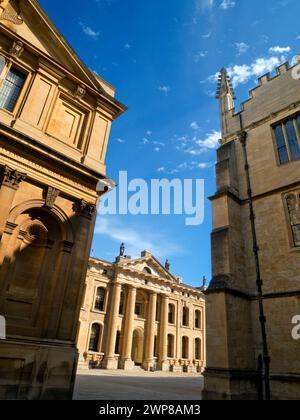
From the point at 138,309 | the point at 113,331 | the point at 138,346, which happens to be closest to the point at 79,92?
the point at 113,331

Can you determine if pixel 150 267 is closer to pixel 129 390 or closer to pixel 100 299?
pixel 100 299

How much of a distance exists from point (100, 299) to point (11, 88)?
31077mm

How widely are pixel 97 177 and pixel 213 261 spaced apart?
6.25 meters

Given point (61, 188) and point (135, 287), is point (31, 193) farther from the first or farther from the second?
point (135, 287)

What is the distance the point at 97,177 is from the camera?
1253 centimetres

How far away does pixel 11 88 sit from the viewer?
1191 cm

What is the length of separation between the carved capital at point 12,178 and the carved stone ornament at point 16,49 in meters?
5.28

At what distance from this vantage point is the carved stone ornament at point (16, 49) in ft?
38.9

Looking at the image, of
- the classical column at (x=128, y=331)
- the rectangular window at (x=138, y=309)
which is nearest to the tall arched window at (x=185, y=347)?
the rectangular window at (x=138, y=309)

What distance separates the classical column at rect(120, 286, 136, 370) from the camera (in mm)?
36062

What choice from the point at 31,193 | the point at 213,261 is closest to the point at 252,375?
the point at 213,261

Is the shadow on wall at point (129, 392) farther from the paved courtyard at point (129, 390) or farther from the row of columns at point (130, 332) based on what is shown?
the row of columns at point (130, 332)

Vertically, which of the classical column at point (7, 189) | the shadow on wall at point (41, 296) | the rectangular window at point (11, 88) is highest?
the rectangular window at point (11, 88)

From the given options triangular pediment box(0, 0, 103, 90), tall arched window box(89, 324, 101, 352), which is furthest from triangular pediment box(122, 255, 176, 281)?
triangular pediment box(0, 0, 103, 90)
